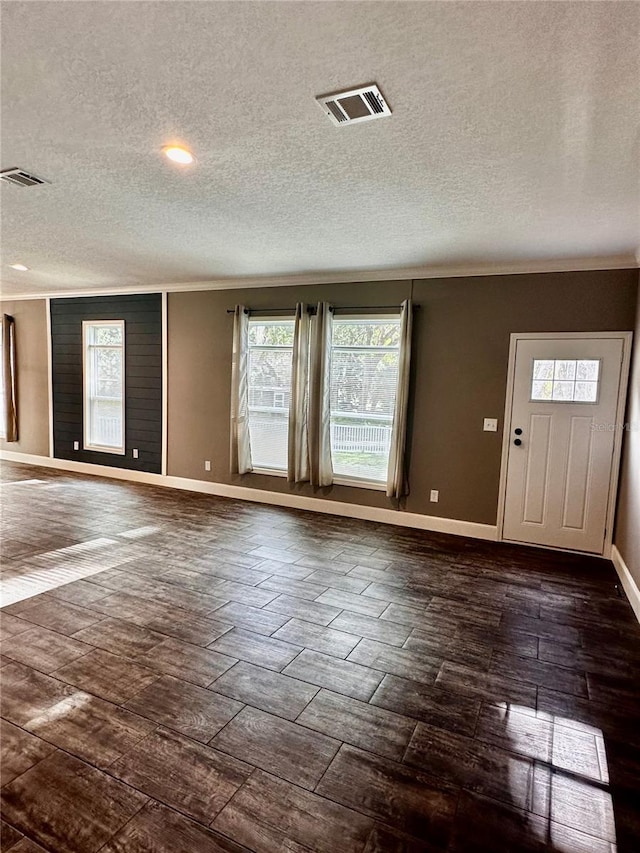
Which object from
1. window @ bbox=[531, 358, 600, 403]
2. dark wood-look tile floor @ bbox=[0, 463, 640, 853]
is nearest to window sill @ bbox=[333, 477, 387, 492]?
dark wood-look tile floor @ bbox=[0, 463, 640, 853]

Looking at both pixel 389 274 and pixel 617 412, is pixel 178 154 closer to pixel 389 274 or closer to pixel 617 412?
pixel 389 274

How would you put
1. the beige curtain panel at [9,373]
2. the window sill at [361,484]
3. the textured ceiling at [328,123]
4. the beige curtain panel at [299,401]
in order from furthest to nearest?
1. the beige curtain panel at [9,373]
2. the beige curtain panel at [299,401]
3. the window sill at [361,484]
4. the textured ceiling at [328,123]

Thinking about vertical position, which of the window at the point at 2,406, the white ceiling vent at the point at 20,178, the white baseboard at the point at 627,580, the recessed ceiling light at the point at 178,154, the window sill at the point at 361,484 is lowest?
the white baseboard at the point at 627,580

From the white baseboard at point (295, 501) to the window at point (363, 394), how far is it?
359mm

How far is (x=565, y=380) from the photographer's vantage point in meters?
4.14

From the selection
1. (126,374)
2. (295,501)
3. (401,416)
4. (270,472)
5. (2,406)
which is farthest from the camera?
(2,406)

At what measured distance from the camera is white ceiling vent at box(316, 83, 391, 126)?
5.94ft

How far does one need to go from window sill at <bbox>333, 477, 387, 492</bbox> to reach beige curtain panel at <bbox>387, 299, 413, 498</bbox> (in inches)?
6.8

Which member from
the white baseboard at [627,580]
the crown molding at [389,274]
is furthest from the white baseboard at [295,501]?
the crown molding at [389,274]

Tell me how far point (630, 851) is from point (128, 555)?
3.48 m

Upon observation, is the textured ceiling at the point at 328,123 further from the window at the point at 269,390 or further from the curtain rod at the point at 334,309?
the window at the point at 269,390

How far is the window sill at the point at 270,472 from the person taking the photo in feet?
18.0

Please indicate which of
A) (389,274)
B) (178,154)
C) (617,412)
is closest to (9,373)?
(389,274)

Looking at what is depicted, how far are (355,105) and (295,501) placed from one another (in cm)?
414
